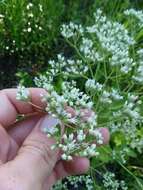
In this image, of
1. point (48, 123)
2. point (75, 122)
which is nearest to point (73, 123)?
point (75, 122)

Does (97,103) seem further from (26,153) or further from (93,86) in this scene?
(26,153)

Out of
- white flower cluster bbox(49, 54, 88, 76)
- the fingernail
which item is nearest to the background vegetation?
white flower cluster bbox(49, 54, 88, 76)

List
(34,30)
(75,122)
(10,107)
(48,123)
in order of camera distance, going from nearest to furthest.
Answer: (75,122)
(48,123)
(10,107)
(34,30)

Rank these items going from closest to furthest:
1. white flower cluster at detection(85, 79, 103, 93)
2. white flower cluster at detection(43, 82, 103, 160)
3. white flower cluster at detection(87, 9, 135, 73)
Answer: white flower cluster at detection(43, 82, 103, 160)
white flower cluster at detection(85, 79, 103, 93)
white flower cluster at detection(87, 9, 135, 73)

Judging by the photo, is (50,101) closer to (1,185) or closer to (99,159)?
(1,185)

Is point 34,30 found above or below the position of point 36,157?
above

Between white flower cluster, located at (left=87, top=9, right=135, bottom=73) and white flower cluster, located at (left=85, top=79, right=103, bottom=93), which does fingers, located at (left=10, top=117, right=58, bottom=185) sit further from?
white flower cluster, located at (left=87, top=9, right=135, bottom=73)

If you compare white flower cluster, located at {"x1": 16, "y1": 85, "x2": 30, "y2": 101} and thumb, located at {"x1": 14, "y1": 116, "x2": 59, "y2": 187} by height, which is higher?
white flower cluster, located at {"x1": 16, "y1": 85, "x2": 30, "y2": 101}
